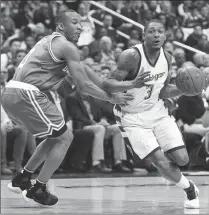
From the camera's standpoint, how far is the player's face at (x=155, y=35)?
23.6 feet

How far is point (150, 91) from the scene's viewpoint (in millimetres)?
7352

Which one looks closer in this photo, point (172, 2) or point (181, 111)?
point (181, 111)

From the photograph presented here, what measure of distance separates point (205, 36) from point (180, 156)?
9.30 m

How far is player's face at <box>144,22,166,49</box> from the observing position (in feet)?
23.6

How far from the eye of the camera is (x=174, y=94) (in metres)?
7.45

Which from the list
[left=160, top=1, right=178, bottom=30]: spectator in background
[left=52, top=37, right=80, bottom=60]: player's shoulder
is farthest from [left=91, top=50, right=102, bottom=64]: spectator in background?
[left=52, top=37, right=80, bottom=60]: player's shoulder

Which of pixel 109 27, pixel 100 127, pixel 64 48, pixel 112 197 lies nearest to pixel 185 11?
pixel 109 27

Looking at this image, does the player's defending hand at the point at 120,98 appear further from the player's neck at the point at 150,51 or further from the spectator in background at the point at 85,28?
the spectator in background at the point at 85,28

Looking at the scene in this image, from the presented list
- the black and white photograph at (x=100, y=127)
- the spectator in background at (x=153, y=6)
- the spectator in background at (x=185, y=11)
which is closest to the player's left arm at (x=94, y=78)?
the black and white photograph at (x=100, y=127)

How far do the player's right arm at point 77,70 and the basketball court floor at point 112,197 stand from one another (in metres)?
1.09

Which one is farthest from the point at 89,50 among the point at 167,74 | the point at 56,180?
the point at 167,74

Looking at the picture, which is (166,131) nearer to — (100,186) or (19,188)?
(19,188)

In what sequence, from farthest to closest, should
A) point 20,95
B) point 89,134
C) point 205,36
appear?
point 205,36 → point 89,134 → point 20,95

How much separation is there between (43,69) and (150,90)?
3.79 ft
